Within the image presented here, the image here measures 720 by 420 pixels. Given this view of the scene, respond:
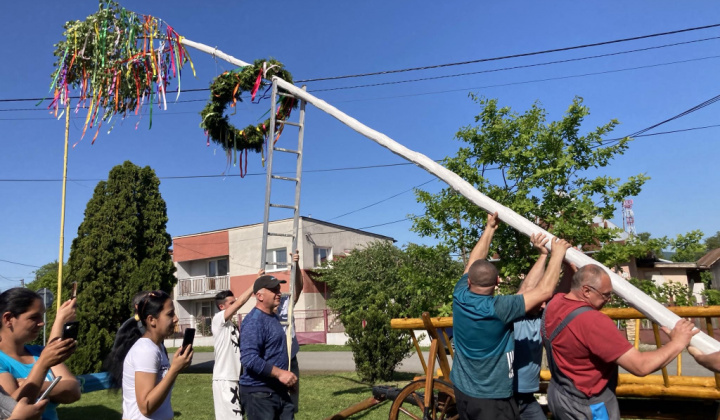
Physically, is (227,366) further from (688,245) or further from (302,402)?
(688,245)

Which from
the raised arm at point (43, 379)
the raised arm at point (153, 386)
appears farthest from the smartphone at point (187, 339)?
the raised arm at point (43, 379)

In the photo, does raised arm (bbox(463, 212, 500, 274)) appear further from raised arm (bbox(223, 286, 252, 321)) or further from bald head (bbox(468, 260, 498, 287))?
raised arm (bbox(223, 286, 252, 321))

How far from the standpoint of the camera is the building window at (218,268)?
121ft

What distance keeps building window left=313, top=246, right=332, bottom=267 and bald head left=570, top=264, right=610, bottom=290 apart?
30347 mm

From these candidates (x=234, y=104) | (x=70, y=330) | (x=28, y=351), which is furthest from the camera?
(x=234, y=104)

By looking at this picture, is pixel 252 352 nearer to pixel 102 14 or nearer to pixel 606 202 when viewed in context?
pixel 102 14

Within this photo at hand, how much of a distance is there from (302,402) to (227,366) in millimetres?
4952

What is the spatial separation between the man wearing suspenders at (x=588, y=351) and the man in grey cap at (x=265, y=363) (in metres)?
1.95

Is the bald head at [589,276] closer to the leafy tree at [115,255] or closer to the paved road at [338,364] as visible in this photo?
the paved road at [338,364]

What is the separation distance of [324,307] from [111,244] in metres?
21.1

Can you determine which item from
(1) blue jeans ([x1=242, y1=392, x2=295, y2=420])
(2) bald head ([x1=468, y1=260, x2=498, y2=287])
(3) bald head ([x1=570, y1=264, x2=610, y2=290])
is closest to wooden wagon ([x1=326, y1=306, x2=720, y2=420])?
(3) bald head ([x1=570, y1=264, x2=610, y2=290])

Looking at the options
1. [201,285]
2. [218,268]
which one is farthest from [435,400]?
[201,285]

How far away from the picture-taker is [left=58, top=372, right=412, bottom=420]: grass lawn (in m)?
8.77

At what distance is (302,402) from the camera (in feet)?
32.4
